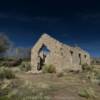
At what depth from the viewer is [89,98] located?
34.2 ft

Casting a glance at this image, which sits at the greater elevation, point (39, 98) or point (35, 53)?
point (35, 53)

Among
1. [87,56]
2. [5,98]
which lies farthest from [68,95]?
[87,56]

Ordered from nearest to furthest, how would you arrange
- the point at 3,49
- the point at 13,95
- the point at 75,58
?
the point at 13,95 < the point at 75,58 < the point at 3,49

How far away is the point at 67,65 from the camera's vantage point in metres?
27.3

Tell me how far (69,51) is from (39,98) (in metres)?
19.6

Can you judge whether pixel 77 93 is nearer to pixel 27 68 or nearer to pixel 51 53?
pixel 51 53

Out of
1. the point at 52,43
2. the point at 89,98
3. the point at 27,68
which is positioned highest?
the point at 52,43

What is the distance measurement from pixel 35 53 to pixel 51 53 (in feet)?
9.50

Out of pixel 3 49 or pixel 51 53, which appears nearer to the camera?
pixel 51 53

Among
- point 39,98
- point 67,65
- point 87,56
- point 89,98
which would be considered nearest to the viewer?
point 39,98

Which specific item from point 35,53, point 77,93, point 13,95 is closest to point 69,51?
point 35,53

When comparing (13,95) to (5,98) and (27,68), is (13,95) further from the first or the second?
(27,68)

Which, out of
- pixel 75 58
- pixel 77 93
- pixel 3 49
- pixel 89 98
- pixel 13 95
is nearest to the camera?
pixel 13 95

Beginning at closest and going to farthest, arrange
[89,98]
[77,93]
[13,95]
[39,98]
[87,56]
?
[39,98], [13,95], [89,98], [77,93], [87,56]
